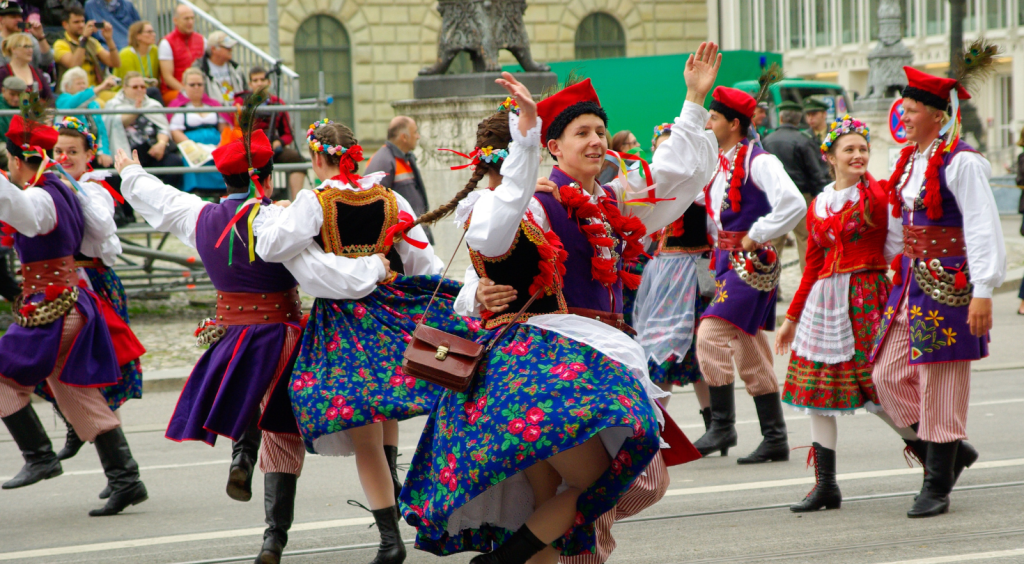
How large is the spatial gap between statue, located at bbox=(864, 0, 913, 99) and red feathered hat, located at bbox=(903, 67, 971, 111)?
16.4 metres

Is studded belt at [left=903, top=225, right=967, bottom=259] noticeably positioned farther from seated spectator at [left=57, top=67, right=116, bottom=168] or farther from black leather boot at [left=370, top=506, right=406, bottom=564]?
seated spectator at [left=57, top=67, right=116, bottom=168]

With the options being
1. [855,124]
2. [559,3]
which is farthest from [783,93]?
[855,124]

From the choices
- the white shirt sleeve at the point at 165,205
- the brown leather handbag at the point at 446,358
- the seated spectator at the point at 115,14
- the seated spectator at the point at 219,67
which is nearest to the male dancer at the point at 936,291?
the brown leather handbag at the point at 446,358

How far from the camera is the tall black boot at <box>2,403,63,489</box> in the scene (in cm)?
556

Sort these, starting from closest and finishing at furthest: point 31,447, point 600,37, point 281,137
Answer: point 31,447 < point 281,137 < point 600,37

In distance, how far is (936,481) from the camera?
16.1 ft

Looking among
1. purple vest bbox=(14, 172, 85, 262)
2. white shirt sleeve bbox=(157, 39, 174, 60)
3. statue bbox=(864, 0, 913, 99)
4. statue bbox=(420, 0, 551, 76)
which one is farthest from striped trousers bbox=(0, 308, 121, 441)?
statue bbox=(864, 0, 913, 99)

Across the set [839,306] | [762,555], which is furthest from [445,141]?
[762,555]

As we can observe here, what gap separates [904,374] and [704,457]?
165 cm

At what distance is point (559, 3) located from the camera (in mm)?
29375

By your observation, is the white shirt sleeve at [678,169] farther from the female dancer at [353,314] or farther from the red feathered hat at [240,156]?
the red feathered hat at [240,156]

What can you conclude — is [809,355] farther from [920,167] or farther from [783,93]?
[783,93]

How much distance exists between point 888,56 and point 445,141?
38.3 feet

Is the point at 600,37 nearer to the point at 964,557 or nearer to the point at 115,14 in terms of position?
the point at 115,14
